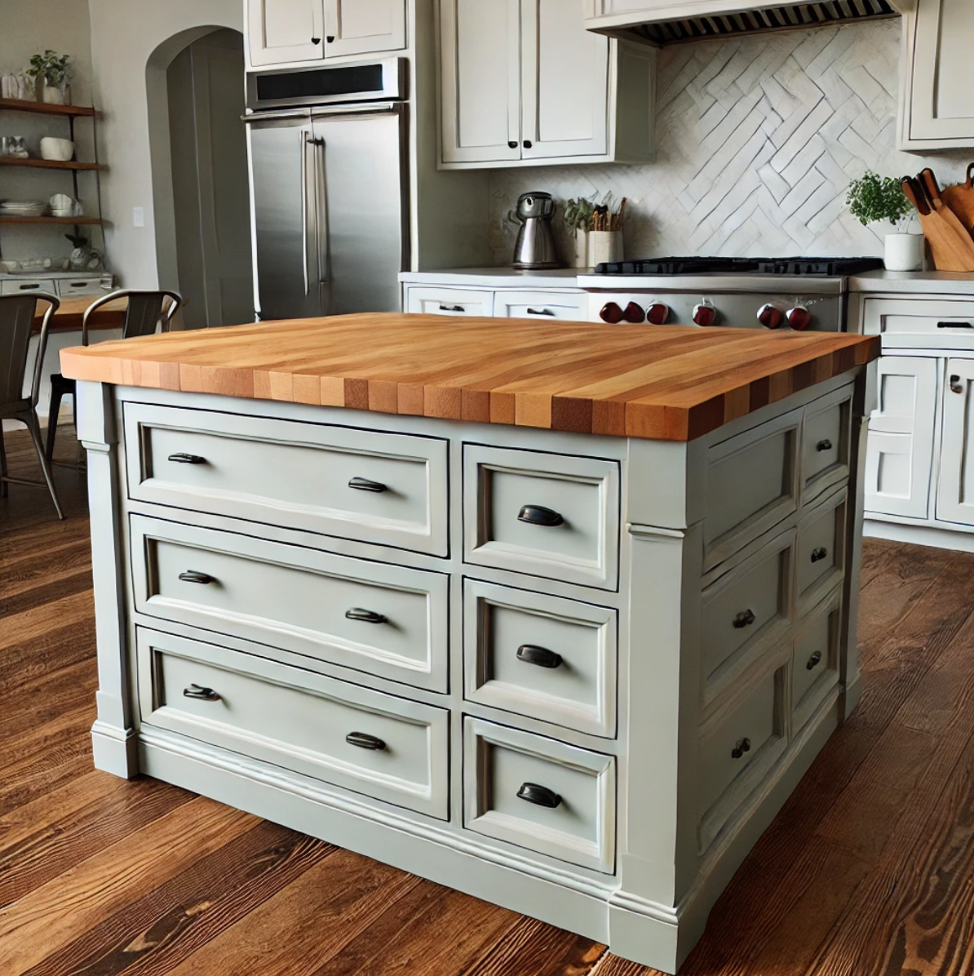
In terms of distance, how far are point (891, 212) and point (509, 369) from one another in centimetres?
281

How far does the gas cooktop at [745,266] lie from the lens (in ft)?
12.2

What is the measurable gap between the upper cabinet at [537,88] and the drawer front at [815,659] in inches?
106

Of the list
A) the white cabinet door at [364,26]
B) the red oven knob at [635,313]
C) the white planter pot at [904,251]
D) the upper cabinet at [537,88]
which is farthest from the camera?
the white cabinet door at [364,26]

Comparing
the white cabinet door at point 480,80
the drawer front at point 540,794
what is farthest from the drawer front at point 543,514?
the white cabinet door at point 480,80

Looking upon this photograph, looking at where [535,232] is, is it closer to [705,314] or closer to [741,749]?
[705,314]

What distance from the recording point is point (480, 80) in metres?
4.61

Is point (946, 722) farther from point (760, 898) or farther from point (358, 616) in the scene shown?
point (358, 616)

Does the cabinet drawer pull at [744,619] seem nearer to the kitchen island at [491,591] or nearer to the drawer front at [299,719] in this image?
the kitchen island at [491,591]

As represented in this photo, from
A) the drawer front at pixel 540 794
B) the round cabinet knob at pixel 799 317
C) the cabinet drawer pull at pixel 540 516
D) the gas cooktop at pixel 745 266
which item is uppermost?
the gas cooktop at pixel 745 266

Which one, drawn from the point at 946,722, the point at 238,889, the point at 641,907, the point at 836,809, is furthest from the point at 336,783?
the point at 946,722

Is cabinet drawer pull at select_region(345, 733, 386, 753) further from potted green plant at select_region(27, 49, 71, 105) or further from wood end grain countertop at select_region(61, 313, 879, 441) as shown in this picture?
potted green plant at select_region(27, 49, 71, 105)

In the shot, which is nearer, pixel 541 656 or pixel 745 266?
pixel 541 656

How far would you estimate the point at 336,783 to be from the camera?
1.85 metres

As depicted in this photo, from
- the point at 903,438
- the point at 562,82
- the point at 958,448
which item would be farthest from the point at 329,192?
the point at 958,448
